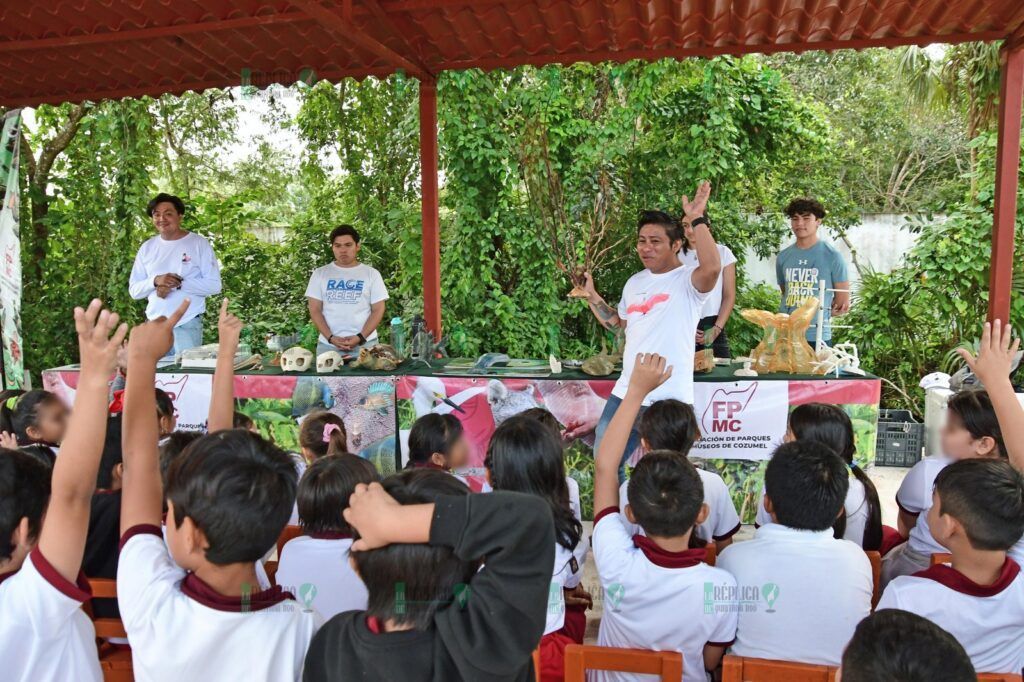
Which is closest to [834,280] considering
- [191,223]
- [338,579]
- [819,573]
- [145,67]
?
[819,573]

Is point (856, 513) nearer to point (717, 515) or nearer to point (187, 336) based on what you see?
point (717, 515)

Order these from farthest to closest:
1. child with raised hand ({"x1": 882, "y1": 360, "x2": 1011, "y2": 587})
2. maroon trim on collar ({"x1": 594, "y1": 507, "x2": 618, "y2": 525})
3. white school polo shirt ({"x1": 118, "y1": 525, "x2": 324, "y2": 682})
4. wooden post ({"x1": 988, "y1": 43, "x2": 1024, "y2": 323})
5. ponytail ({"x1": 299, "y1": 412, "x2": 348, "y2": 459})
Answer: wooden post ({"x1": 988, "y1": 43, "x2": 1024, "y2": 323}), ponytail ({"x1": 299, "y1": 412, "x2": 348, "y2": 459}), child with raised hand ({"x1": 882, "y1": 360, "x2": 1011, "y2": 587}), maroon trim on collar ({"x1": 594, "y1": 507, "x2": 618, "y2": 525}), white school polo shirt ({"x1": 118, "y1": 525, "x2": 324, "y2": 682})

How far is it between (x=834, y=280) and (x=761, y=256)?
4477 millimetres

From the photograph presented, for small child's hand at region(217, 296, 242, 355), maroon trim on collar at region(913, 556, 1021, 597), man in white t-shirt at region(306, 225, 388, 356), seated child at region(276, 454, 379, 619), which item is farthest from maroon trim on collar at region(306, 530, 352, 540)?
man in white t-shirt at region(306, 225, 388, 356)

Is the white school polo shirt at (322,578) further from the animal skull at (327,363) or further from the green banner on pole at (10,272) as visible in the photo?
the green banner on pole at (10,272)

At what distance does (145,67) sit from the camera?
19.1ft

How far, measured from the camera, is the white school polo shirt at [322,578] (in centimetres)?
203

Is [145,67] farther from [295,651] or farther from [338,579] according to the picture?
[295,651]

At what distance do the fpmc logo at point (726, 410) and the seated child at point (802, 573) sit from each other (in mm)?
2277

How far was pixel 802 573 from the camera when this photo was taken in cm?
187

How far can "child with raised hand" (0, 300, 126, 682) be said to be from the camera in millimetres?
1352

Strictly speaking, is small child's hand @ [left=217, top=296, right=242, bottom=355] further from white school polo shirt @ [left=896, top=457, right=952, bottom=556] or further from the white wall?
the white wall

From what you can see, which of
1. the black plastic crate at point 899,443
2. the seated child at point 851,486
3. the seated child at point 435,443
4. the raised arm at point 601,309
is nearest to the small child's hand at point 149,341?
the seated child at point 435,443

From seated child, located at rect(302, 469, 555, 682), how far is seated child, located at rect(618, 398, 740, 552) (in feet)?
5.67
